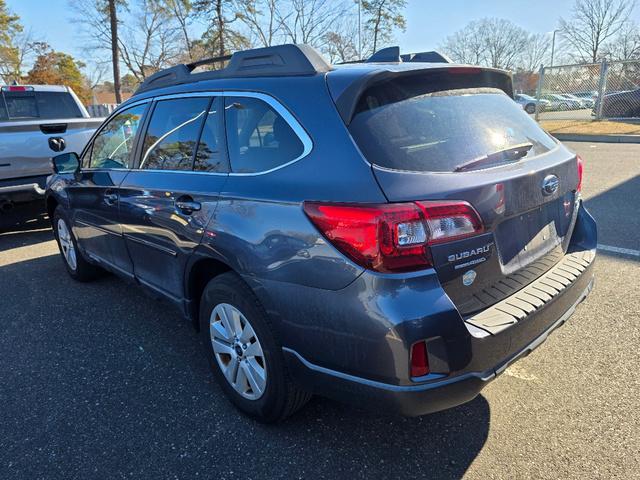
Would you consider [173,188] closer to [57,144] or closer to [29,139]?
[57,144]

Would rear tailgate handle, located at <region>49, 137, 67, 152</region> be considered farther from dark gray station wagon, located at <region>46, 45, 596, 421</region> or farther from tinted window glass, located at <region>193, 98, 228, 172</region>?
tinted window glass, located at <region>193, 98, 228, 172</region>

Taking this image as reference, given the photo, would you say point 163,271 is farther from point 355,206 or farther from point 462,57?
point 462,57

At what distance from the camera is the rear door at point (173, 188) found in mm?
2580

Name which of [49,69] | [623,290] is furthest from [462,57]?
[623,290]

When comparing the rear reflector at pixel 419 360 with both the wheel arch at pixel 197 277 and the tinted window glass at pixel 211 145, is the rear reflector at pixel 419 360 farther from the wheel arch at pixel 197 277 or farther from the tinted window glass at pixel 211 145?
the tinted window glass at pixel 211 145

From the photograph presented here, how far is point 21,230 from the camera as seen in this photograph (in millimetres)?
7062

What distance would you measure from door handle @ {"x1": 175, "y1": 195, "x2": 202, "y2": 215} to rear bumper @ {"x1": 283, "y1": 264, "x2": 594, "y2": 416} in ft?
3.11

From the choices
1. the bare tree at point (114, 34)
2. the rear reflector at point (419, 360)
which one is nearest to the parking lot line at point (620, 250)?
the rear reflector at point (419, 360)

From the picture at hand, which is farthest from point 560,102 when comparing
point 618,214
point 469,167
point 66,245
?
point 469,167

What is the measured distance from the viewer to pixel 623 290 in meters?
3.79

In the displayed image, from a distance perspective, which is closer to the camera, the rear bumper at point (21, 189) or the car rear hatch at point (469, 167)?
the car rear hatch at point (469, 167)

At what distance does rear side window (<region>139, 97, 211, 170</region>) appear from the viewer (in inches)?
110

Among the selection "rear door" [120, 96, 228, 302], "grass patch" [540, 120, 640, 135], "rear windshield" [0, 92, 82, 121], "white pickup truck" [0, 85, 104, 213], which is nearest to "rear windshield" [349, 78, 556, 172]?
"rear door" [120, 96, 228, 302]

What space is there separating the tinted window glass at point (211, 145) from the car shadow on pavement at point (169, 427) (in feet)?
4.33
